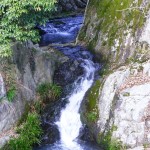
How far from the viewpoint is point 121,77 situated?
45.7 feet

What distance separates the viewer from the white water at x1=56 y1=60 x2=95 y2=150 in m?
13.6

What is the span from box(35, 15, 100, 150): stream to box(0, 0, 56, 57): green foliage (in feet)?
9.68

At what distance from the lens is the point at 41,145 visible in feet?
44.3

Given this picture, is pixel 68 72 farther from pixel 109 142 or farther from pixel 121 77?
pixel 109 142

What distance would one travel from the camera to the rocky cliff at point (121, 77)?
40.4 ft

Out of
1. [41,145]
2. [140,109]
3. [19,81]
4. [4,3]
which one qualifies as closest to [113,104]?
[140,109]

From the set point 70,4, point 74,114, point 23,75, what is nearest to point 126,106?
point 74,114

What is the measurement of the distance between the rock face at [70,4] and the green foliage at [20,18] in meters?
15.0

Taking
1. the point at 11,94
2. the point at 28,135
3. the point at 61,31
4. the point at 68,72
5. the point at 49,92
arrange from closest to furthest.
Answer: the point at 28,135, the point at 11,94, the point at 49,92, the point at 68,72, the point at 61,31

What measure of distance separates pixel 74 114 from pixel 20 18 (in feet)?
14.6

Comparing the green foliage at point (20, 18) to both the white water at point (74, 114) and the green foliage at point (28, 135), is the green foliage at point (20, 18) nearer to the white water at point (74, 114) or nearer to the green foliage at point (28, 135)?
the green foliage at point (28, 135)

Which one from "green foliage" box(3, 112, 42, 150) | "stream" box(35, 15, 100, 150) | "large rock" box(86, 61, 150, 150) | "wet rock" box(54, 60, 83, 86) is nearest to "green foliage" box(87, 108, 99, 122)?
"large rock" box(86, 61, 150, 150)

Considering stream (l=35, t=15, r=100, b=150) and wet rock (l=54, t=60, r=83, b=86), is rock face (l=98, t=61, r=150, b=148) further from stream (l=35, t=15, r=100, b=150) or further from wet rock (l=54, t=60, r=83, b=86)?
wet rock (l=54, t=60, r=83, b=86)

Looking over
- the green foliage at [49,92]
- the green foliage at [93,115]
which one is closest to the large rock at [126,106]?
the green foliage at [93,115]
